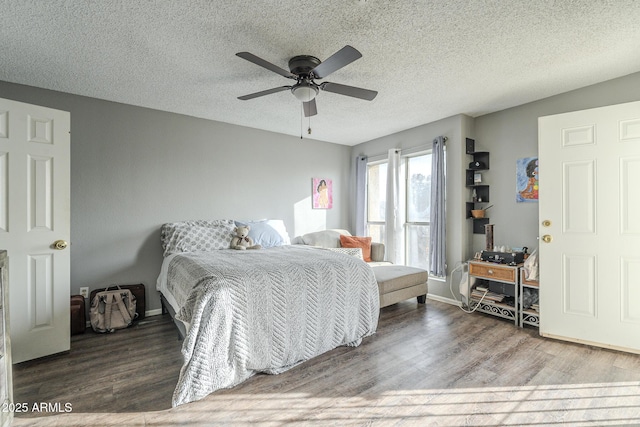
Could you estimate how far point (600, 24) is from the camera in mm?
1938

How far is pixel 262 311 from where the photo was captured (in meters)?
2.08

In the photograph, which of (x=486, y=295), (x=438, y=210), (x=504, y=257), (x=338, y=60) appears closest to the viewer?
(x=338, y=60)

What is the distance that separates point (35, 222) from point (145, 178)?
1.24m

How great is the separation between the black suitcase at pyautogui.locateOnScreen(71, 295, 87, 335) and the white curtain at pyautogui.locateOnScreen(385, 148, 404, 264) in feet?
12.5

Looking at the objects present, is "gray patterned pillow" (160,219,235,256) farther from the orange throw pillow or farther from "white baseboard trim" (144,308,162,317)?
the orange throw pillow

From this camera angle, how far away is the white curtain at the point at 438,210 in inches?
150

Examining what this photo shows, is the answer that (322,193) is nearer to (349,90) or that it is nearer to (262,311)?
(349,90)

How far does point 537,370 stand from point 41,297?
3903mm

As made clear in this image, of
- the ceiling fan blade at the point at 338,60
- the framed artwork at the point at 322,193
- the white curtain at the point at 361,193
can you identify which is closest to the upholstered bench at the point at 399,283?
the white curtain at the point at 361,193

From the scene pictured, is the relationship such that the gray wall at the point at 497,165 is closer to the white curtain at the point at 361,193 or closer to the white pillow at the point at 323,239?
the white curtain at the point at 361,193

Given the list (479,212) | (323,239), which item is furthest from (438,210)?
(323,239)

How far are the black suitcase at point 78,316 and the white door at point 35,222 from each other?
0.44 metres

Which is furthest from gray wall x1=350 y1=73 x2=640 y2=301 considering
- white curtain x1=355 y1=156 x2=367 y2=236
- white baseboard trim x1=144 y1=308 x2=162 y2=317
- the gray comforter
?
white baseboard trim x1=144 y1=308 x2=162 y2=317

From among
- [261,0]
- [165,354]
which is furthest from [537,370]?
[261,0]
